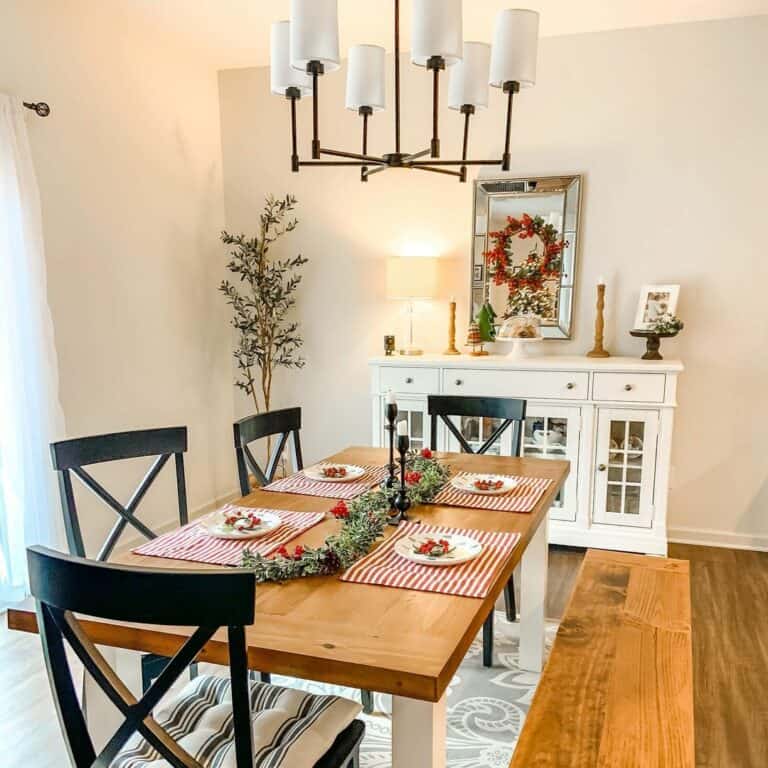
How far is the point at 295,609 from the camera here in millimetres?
1316

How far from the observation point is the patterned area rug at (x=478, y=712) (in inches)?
78.2

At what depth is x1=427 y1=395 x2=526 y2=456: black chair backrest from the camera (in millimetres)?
2672

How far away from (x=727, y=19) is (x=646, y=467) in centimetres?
229

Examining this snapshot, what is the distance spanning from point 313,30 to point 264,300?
2.55 m

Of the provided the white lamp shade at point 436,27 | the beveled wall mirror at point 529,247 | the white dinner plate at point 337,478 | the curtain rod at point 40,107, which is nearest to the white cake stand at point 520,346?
the beveled wall mirror at point 529,247

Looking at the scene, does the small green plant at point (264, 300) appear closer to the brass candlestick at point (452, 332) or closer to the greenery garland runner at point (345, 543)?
the brass candlestick at point (452, 332)

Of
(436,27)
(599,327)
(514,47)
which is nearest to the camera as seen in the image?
(436,27)

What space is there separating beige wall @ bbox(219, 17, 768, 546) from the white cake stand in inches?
6.7

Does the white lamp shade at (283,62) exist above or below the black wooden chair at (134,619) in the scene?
above

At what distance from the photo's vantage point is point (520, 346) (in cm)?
378

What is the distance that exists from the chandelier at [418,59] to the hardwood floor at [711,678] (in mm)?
1827

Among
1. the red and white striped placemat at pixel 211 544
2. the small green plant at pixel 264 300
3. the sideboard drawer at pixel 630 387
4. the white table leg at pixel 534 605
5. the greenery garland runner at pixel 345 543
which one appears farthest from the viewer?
the small green plant at pixel 264 300

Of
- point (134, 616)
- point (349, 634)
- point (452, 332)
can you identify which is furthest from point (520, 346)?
point (134, 616)

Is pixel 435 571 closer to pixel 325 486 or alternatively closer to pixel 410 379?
pixel 325 486
